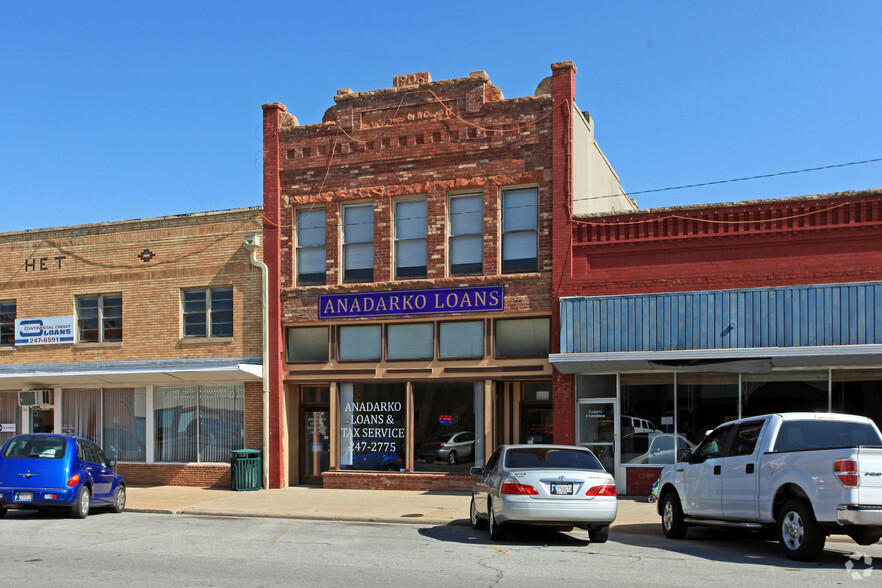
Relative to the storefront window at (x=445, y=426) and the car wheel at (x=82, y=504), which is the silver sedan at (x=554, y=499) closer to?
the car wheel at (x=82, y=504)

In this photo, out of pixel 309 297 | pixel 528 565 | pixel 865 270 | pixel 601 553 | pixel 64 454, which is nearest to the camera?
pixel 528 565

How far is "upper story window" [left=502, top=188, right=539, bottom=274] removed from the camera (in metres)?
21.8

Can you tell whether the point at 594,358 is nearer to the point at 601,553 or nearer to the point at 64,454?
the point at 601,553

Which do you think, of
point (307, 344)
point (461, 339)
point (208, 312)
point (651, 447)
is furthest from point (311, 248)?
point (651, 447)

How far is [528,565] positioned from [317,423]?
44.4 feet

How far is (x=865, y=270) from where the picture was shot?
1873 cm

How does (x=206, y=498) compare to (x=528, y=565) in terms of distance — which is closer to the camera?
(x=528, y=565)

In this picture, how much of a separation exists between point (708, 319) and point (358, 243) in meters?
8.60

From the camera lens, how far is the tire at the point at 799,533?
11.1 metres

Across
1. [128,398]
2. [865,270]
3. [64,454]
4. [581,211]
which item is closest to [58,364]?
[128,398]

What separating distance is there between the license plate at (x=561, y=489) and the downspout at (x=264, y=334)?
11836mm

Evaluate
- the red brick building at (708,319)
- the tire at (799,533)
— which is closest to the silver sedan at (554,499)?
the tire at (799,533)

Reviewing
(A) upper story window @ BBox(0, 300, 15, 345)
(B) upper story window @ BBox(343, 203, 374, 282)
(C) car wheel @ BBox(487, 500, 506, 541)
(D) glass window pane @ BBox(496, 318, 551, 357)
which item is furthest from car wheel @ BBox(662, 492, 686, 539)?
(A) upper story window @ BBox(0, 300, 15, 345)

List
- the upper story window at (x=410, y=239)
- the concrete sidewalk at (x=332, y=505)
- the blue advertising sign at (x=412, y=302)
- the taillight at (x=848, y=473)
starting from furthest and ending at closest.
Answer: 1. the upper story window at (x=410, y=239)
2. the blue advertising sign at (x=412, y=302)
3. the concrete sidewalk at (x=332, y=505)
4. the taillight at (x=848, y=473)
